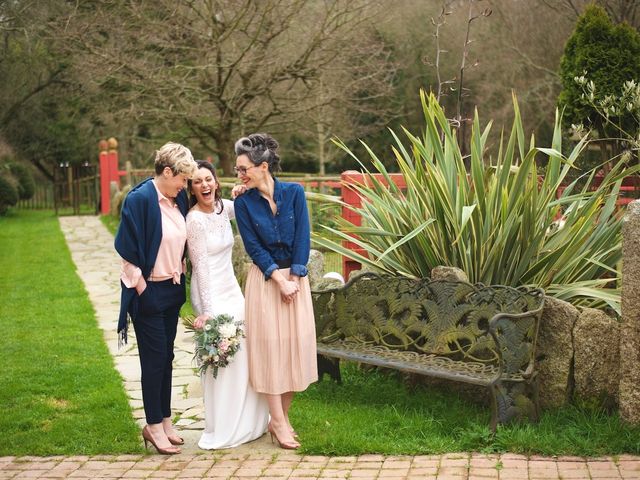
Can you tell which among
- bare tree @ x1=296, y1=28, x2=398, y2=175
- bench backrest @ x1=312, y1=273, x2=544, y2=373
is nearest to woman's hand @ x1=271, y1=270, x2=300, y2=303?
bench backrest @ x1=312, y1=273, x2=544, y2=373

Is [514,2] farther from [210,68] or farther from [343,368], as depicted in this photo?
[343,368]

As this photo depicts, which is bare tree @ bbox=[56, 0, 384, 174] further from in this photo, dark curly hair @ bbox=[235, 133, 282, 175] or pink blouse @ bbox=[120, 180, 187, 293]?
pink blouse @ bbox=[120, 180, 187, 293]

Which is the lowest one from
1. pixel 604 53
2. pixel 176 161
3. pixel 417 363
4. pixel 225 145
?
pixel 417 363

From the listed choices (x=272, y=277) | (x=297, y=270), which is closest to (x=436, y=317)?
(x=297, y=270)

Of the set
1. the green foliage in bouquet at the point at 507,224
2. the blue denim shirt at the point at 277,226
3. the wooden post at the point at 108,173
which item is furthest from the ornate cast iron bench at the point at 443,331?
the wooden post at the point at 108,173

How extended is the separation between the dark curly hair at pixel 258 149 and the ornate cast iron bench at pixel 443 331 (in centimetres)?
131

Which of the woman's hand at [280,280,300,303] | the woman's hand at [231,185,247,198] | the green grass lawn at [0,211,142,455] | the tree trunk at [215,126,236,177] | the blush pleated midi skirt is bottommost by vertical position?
the green grass lawn at [0,211,142,455]

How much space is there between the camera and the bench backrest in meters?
5.30

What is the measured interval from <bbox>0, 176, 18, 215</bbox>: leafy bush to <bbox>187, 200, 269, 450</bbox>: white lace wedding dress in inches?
774

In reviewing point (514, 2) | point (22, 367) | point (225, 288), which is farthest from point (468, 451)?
point (514, 2)

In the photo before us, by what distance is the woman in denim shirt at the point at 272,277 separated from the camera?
5250 mm

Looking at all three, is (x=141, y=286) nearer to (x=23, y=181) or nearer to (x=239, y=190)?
(x=239, y=190)

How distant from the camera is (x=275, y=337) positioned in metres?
5.28

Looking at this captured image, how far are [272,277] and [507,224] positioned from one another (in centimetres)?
168
